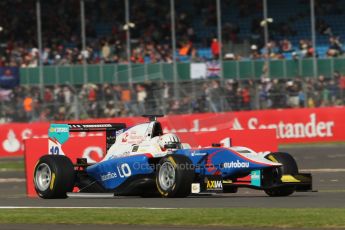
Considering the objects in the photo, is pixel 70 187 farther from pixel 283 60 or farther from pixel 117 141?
pixel 283 60

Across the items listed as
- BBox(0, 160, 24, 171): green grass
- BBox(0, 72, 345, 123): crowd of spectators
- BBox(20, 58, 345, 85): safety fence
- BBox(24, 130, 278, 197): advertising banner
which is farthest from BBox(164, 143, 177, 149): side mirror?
BBox(20, 58, 345, 85): safety fence

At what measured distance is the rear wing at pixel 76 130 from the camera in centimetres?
1859

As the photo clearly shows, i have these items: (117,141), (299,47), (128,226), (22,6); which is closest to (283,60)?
(299,47)

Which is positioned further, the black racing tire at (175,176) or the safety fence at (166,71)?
the safety fence at (166,71)

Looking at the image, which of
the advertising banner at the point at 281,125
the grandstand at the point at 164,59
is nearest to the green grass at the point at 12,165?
the advertising banner at the point at 281,125

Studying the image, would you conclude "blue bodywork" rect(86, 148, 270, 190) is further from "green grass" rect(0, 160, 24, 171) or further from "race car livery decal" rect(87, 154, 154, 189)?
"green grass" rect(0, 160, 24, 171)

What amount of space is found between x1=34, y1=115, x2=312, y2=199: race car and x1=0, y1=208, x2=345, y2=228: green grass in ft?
6.55

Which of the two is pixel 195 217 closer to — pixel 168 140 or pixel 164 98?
pixel 168 140

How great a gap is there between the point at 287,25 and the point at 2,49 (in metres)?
11.7

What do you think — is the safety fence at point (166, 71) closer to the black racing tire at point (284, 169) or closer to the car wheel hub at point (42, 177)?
the car wheel hub at point (42, 177)

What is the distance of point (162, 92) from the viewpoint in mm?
36781

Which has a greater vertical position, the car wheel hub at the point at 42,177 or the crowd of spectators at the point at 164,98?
the crowd of spectators at the point at 164,98

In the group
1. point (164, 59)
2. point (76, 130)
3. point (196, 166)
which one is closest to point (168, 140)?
point (196, 166)

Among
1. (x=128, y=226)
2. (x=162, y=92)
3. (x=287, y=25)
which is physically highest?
(x=287, y=25)
